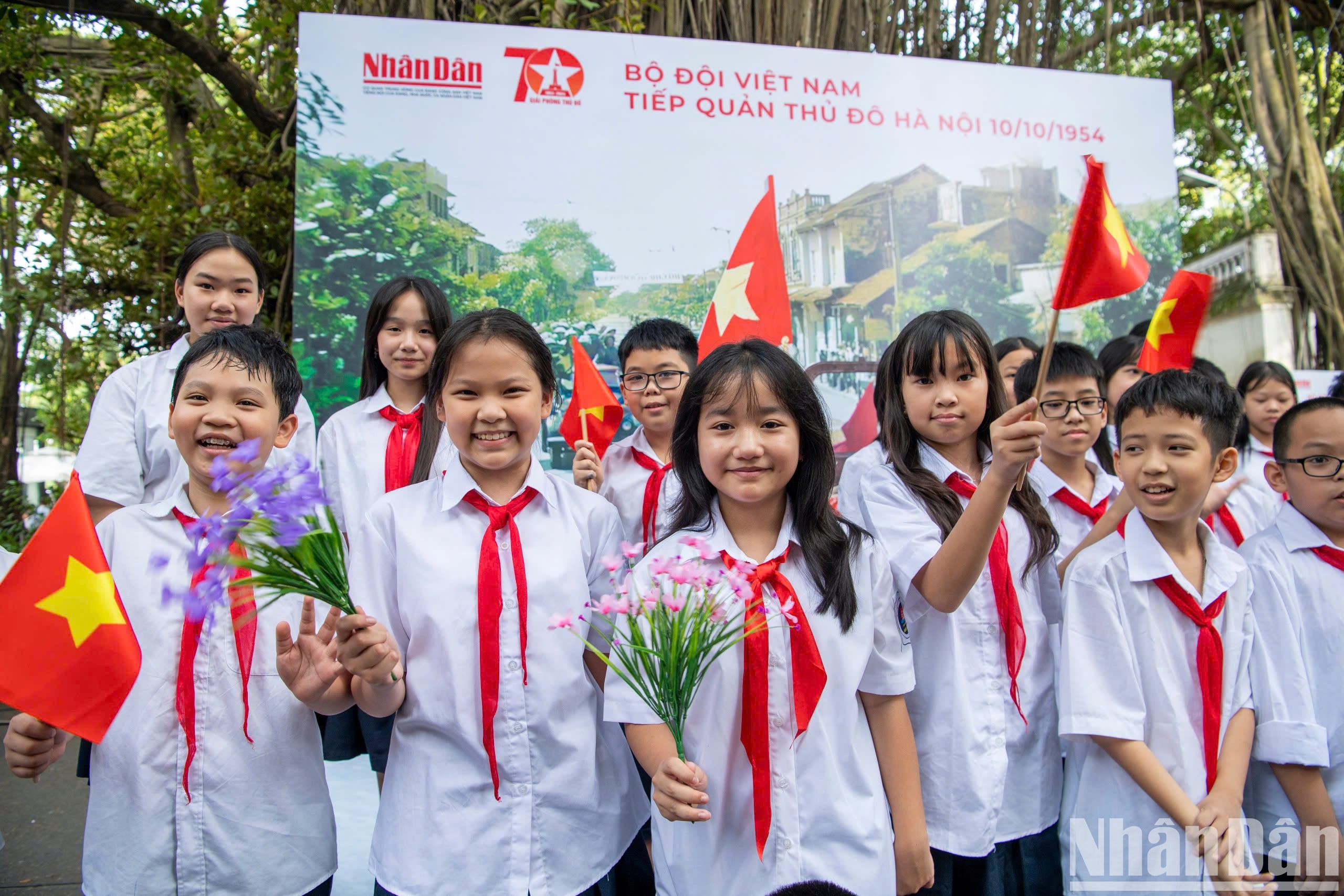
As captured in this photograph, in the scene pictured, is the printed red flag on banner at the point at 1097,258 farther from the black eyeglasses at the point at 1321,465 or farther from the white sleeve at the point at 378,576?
the white sleeve at the point at 378,576

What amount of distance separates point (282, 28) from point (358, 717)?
3421mm

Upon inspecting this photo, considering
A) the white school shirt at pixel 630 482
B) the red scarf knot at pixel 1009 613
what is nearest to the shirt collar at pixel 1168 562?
the red scarf knot at pixel 1009 613

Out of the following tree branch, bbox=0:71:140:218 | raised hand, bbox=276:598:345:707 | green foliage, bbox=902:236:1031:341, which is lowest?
raised hand, bbox=276:598:345:707

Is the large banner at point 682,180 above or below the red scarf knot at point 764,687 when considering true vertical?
above

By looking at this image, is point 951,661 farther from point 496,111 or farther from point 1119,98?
point 1119,98

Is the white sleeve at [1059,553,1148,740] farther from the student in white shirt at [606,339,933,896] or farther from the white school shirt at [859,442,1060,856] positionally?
the student in white shirt at [606,339,933,896]

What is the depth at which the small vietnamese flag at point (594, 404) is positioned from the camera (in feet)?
8.73

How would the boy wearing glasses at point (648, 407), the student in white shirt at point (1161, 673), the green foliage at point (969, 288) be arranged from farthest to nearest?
1. the green foliage at point (969, 288)
2. the boy wearing glasses at point (648, 407)
3. the student in white shirt at point (1161, 673)

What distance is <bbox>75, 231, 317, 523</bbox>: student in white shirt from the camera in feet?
6.86

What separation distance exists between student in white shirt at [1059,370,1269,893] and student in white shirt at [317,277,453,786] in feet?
4.98

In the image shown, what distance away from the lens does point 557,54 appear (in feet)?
12.1

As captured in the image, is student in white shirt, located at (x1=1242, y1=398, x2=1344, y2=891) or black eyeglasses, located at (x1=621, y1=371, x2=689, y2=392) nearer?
student in white shirt, located at (x1=1242, y1=398, x2=1344, y2=891)

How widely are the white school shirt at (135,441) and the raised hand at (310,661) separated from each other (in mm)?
736

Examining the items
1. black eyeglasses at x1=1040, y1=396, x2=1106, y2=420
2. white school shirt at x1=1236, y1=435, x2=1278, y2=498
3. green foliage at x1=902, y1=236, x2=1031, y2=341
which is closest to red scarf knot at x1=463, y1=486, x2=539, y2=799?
black eyeglasses at x1=1040, y1=396, x2=1106, y2=420
